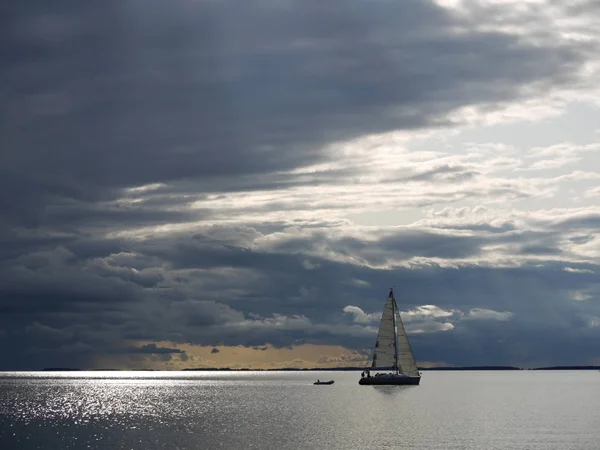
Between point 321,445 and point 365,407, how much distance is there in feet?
255

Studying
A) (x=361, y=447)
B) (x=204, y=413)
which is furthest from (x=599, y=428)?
(x=204, y=413)

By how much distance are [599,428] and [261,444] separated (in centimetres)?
5480

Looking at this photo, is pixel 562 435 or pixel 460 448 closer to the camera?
pixel 460 448

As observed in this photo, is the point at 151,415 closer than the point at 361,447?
No

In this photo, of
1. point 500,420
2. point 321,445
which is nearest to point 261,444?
point 321,445

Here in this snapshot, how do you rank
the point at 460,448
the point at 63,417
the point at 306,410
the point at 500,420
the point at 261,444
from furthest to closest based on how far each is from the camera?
the point at 306,410, the point at 63,417, the point at 500,420, the point at 261,444, the point at 460,448

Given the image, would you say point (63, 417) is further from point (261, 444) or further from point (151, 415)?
point (261, 444)

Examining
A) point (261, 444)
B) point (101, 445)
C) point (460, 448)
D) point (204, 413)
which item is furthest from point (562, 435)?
point (204, 413)

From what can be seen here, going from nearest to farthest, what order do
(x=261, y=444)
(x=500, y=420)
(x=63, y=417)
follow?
(x=261, y=444) < (x=500, y=420) < (x=63, y=417)

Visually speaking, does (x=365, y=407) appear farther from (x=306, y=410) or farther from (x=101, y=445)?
(x=101, y=445)

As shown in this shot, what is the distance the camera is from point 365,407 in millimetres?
187625

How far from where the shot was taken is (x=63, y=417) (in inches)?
6688

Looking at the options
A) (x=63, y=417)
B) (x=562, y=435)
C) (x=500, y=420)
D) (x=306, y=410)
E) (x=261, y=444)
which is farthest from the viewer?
(x=306, y=410)

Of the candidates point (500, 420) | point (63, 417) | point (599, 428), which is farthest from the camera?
point (63, 417)
